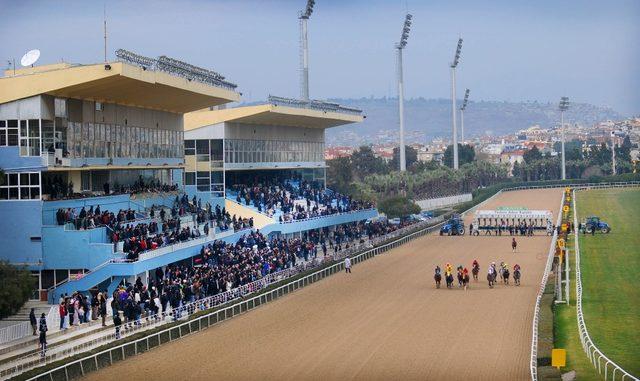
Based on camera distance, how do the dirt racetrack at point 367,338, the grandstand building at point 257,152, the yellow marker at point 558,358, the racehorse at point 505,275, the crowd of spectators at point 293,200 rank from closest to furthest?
the yellow marker at point 558,358, the dirt racetrack at point 367,338, the racehorse at point 505,275, the grandstand building at point 257,152, the crowd of spectators at point 293,200

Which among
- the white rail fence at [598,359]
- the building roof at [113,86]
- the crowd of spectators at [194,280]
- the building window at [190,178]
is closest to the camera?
the white rail fence at [598,359]

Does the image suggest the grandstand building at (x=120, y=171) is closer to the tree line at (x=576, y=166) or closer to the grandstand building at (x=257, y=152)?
the grandstand building at (x=257, y=152)

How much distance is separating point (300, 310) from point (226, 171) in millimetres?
22586

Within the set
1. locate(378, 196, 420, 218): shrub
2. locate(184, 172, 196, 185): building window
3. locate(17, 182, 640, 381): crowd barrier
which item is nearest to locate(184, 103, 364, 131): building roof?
locate(184, 172, 196, 185): building window

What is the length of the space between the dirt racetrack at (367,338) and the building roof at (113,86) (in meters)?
7.06

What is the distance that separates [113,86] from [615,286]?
14929mm

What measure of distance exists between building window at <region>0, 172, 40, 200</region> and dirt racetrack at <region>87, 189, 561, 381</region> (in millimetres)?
5936

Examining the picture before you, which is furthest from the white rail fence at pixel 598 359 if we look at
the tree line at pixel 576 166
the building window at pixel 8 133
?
the tree line at pixel 576 166

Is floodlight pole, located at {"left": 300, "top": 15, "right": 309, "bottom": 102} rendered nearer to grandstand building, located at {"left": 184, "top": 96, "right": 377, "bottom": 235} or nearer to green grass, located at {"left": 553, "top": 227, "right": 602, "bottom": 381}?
grandstand building, located at {"left": 184, "top": 96, "right": 377, "bottom": 235}

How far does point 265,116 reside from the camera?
50.9 meters

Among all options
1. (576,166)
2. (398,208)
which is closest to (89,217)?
Answer: (398,208)

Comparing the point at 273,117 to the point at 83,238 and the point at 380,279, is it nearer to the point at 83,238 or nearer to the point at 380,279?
the point at 380,279

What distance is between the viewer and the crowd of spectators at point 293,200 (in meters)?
47.1

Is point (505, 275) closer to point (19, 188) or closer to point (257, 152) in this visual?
point (19, 188)
